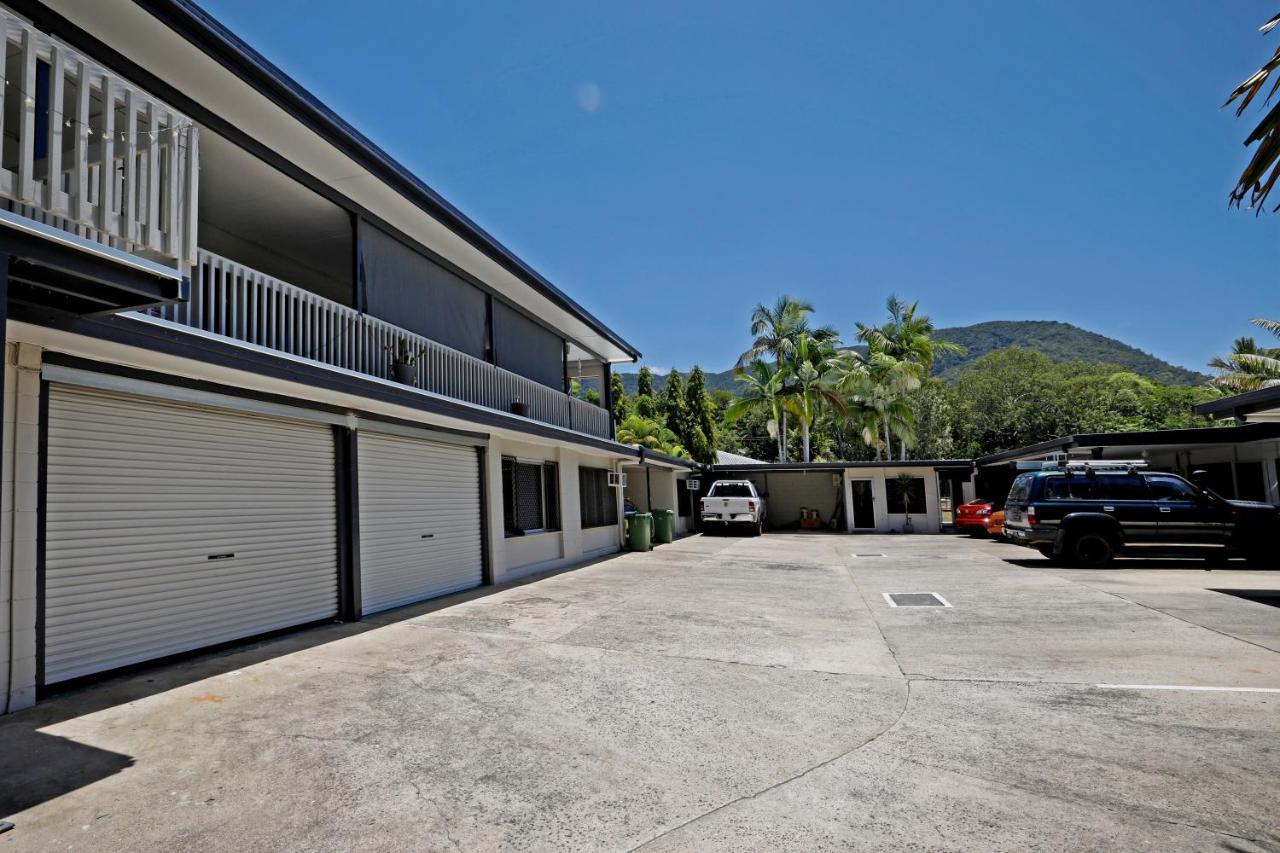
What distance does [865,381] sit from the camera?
3191 centimetres

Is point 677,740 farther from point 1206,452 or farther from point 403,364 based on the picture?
point 1206,452

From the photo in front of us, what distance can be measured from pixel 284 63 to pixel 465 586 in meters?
8.03

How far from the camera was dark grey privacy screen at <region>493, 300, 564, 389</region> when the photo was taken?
47.4ft

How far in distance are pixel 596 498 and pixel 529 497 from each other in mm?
4172

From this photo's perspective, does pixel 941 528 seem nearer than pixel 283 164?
No

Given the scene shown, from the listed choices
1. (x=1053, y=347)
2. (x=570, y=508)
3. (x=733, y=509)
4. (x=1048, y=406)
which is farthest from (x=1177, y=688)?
(x=1053, y=347)

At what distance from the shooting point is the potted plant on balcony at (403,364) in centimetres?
970

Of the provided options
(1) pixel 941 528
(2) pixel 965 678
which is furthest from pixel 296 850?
(1) pixel 941 528

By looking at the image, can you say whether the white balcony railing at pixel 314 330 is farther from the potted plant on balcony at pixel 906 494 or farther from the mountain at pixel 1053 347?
the mountain at pixel 1053 347

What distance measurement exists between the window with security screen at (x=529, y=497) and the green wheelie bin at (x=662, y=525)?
290 inches

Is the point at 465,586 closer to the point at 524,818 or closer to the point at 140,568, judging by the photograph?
the point at 140,568

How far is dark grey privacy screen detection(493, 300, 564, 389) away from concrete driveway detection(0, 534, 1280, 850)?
7.12 m

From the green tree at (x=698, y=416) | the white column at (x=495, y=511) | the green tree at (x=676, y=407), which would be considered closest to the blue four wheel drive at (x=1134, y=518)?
the white column at (x=495, y=511)

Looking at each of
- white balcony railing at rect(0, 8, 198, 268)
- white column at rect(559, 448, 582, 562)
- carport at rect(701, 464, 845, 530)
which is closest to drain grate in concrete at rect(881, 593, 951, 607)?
white column at rect(559, 448, 582, 562)
